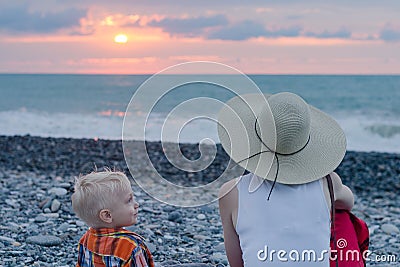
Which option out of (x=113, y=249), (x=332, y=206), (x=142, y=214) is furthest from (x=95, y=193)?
(x=142, y=214)

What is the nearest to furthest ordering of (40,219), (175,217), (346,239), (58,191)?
(346,239)
(40,219)
(175,217)
(58,191)

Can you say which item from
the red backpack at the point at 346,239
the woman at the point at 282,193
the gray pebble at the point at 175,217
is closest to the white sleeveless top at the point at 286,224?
the woman at the point at 282,193

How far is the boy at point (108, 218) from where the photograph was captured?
9.39 feet

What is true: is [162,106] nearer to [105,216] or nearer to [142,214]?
[105,216]

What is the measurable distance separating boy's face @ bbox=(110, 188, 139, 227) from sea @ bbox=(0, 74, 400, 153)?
396mm

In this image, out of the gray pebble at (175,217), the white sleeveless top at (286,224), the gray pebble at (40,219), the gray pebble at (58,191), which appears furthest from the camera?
the gray pebble at (58,191)

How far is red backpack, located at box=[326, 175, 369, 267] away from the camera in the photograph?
8.93 ft

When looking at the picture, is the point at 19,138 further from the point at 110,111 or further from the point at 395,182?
the point at 110,111

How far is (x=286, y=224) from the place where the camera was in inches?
101

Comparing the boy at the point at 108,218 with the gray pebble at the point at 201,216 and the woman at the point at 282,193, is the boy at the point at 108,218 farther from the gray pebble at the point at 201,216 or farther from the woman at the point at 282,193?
the gray pebble at the point at 201,216

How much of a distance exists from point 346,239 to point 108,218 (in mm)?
1128

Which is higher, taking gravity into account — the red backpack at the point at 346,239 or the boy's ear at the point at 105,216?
the boy's ear at the point at 105,216

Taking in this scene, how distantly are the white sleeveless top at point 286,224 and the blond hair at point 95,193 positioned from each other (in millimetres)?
650

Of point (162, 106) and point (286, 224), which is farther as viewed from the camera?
point (162, 106)
